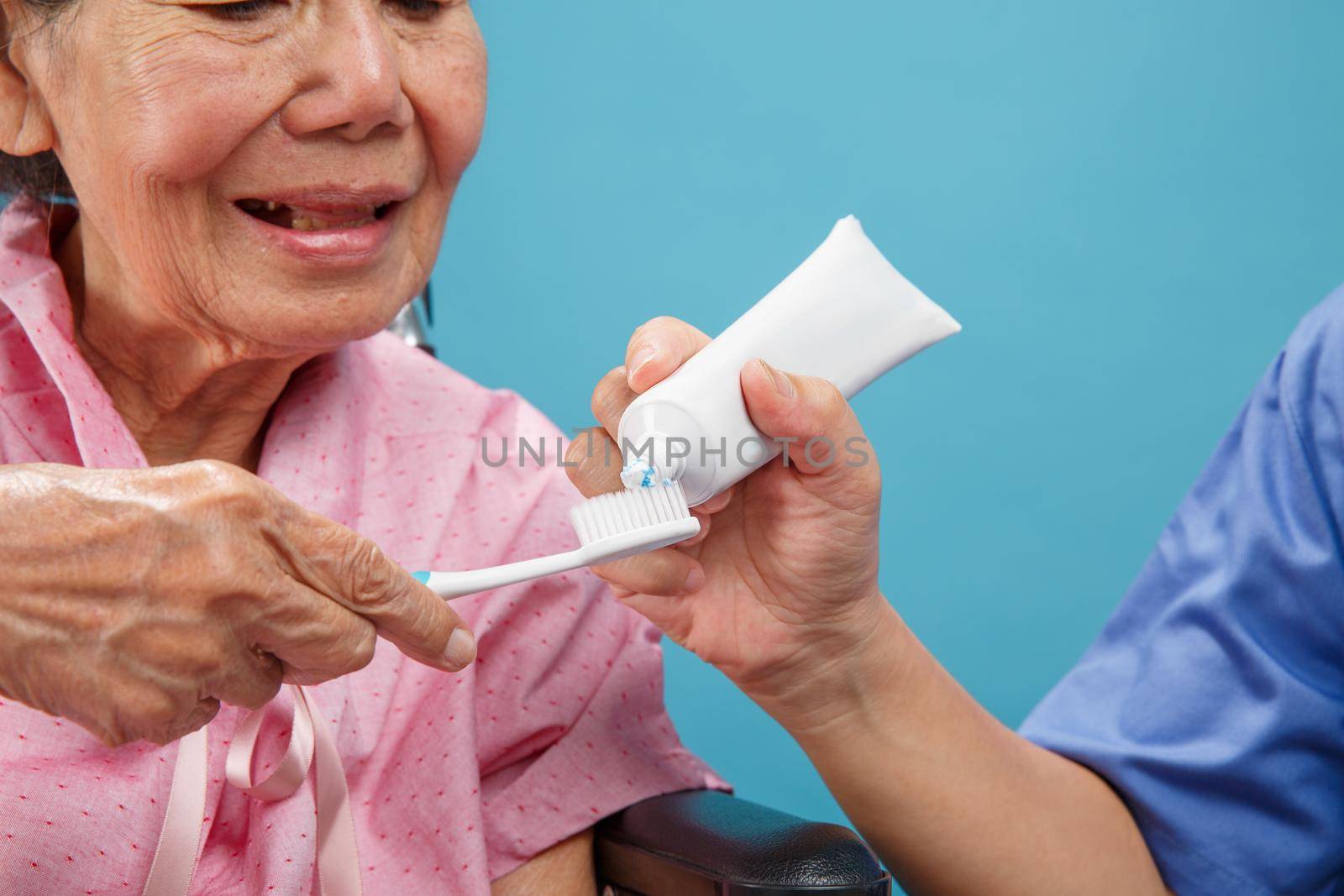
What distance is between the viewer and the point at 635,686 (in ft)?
3.51

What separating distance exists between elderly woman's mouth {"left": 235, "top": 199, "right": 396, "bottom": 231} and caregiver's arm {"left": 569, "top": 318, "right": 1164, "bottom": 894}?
0.93ft

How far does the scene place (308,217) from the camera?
92 cm

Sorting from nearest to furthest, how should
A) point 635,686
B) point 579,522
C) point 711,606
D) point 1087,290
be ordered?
point 579,522 < point 711,606 < point 635,686 < point 1087,290

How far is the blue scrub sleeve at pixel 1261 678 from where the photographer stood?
36.8 inches

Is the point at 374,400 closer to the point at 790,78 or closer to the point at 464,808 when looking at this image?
the point at 464,808

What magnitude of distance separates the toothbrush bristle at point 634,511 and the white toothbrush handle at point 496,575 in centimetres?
2

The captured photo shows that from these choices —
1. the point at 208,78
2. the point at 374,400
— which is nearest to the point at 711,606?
the point at 374,400

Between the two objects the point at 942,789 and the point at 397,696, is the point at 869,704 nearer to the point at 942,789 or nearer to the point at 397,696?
the point at 942,789

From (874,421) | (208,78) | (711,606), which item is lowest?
(874,421)

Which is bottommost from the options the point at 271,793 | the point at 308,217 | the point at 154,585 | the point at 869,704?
the point at 271,793

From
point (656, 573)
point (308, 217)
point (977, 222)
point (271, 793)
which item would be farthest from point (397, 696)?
point (977, 222)

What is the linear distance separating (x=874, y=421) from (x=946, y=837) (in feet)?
4.24

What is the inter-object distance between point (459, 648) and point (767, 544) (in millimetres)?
245

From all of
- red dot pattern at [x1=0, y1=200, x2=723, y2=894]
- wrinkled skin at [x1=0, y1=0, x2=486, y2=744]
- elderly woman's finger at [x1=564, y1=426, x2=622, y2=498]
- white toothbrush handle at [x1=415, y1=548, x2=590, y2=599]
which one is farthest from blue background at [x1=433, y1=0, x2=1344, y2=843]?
white toothbrush handle at [x1=415, y1=548, x2=590, y2=599]
